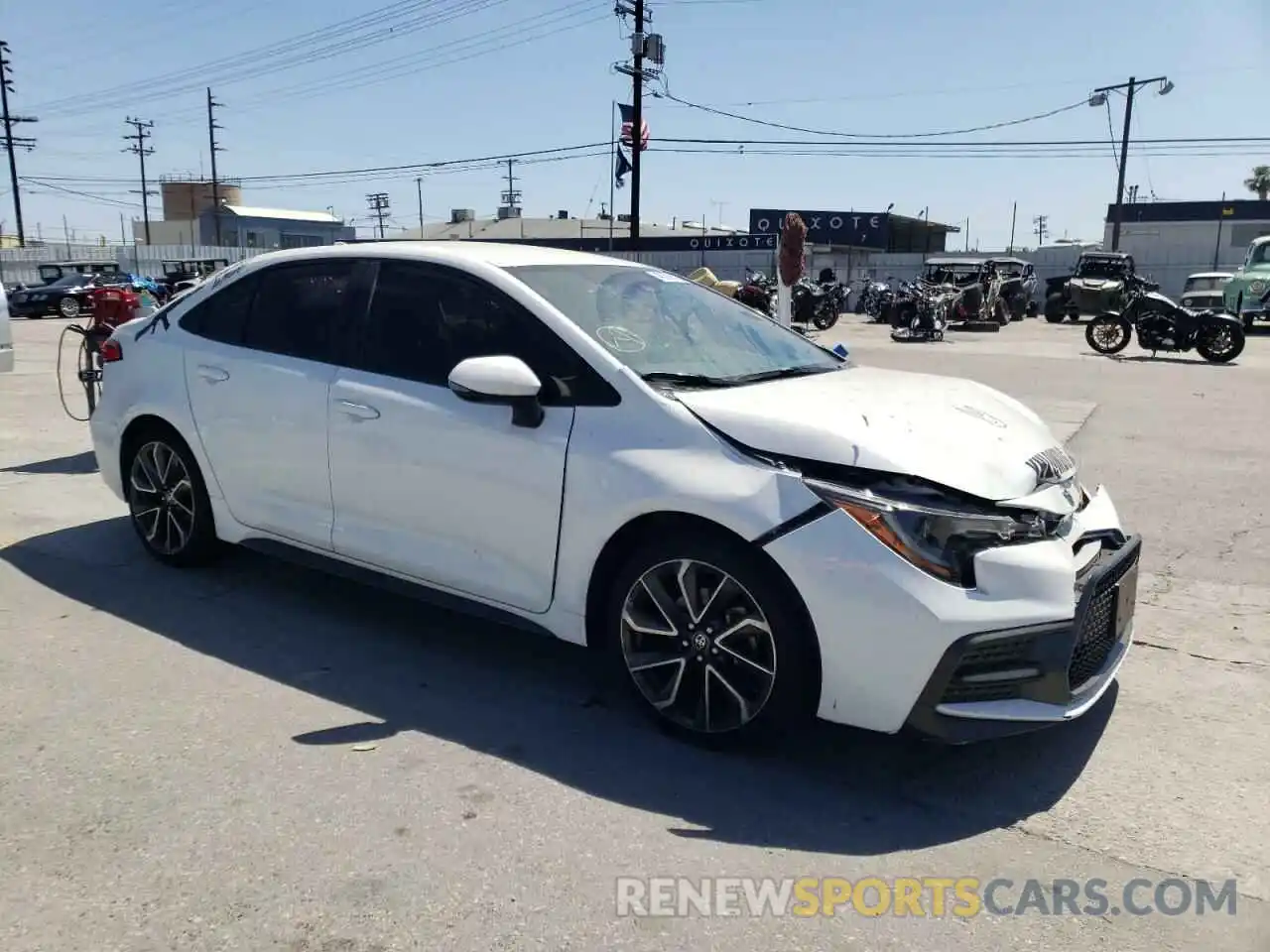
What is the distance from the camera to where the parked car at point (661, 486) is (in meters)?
2.92

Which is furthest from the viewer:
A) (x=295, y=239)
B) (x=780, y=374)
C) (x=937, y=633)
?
(x=295, y=239)

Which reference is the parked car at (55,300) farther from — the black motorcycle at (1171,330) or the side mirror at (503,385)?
the side mirror at (503,385)

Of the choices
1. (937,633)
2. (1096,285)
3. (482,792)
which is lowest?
(482,792)

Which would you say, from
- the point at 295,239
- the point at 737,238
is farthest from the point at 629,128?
the point at 295,239

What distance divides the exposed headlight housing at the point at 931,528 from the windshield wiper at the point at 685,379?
2.44ft

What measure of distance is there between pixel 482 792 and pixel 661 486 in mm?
1081

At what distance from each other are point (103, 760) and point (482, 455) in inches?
61.5

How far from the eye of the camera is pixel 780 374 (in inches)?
155

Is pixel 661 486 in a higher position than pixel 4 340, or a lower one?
higher

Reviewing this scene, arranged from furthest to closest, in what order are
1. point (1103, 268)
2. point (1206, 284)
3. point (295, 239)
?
point (295, 239), point (1103, 268), point (1206, 284)

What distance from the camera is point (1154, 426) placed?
9859 millimetres

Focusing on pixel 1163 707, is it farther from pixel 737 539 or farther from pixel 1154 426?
pixel 1154 426

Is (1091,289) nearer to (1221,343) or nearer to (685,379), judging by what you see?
(1221,343)

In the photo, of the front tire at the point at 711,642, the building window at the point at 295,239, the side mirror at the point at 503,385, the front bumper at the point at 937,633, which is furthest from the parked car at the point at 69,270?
the building window at the point at 295,239
